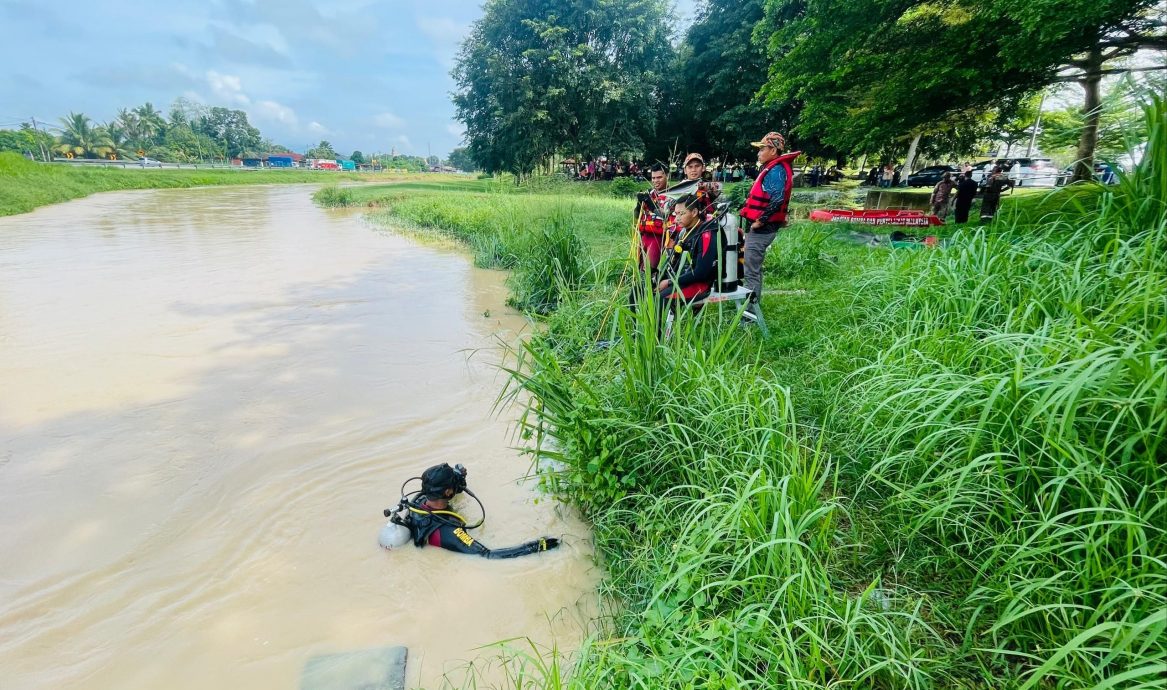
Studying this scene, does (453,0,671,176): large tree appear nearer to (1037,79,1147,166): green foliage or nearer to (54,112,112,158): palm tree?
(1037,79,1147,166): green foliage

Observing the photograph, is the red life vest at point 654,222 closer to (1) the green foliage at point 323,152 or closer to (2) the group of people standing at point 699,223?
(2) the group of people standing at point 699,223

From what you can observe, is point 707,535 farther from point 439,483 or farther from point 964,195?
point 964,195

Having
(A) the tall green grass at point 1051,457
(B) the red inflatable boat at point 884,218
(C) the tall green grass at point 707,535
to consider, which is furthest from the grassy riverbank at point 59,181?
(A) the tall green grass at point 1051,457

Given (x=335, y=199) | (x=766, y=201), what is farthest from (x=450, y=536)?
(x=335, y=199)

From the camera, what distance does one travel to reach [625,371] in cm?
296

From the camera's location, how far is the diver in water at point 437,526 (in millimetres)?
2836

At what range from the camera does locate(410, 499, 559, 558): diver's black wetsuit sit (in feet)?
9.27

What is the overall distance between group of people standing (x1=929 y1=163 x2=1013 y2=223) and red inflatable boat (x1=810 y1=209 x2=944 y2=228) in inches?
→ 18.3

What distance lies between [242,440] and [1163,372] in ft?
16.2

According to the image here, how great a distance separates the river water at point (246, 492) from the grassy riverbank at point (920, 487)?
1.69ft

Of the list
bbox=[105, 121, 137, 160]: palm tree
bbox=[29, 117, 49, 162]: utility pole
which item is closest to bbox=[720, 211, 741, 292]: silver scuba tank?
bbox=[29, 117, 49, 162]: utility pole

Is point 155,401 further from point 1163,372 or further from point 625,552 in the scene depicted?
point 1163,372

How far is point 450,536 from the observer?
2.88 meters

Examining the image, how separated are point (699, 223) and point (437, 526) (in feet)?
9.02
